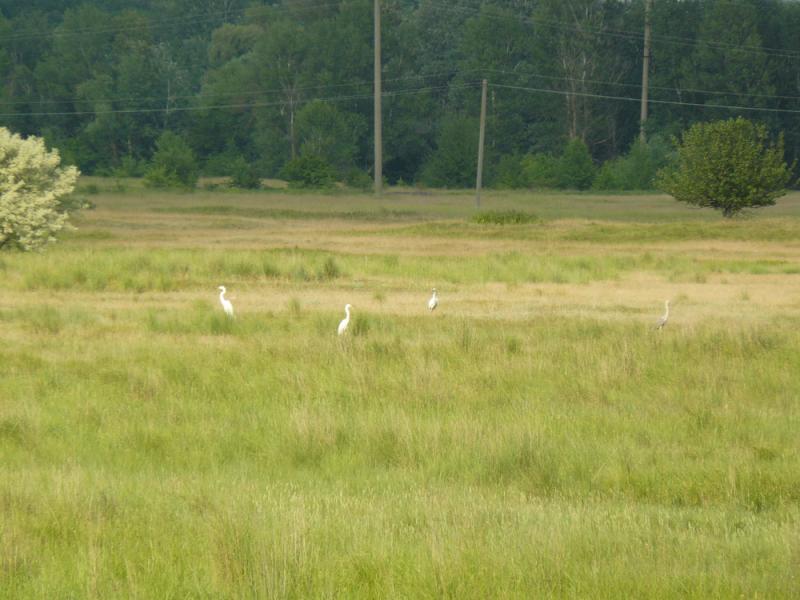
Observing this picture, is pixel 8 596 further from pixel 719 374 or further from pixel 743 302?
pixel 743 302

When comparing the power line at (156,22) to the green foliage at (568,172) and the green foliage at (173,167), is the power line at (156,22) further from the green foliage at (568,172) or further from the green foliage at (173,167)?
the green foliage at (568,172)

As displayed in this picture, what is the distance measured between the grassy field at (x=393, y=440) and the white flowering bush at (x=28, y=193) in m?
6.76

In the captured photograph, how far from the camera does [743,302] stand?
76.8 ft

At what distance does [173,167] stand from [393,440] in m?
74.5

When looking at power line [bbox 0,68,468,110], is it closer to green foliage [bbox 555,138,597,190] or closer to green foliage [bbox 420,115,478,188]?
green foliage [bbox 420,115,478,188]

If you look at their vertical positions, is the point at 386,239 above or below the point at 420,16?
below

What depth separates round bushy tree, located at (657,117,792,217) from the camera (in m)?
52.2

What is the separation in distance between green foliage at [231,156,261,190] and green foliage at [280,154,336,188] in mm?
2709

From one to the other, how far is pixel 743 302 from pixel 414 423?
46.1 ft

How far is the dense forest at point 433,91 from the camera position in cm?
8800

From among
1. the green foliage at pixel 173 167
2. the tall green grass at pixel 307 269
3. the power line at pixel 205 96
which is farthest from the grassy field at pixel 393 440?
the power line at pixel 205 96

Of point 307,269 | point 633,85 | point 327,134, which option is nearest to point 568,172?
point 633,85

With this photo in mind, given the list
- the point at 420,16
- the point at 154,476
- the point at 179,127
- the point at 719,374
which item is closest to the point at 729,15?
the point at 420,16

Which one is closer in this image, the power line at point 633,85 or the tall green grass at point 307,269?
the tall green grass at point 307,269
